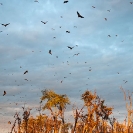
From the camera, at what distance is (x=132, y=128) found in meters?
12.2

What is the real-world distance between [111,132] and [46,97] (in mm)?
48339

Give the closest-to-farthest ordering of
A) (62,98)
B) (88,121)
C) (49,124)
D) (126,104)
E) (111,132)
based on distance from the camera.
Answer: (88,121) → (126,104) → (49,124) → (111,132) → (62,98)

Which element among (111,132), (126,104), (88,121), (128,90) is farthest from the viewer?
(111,132)

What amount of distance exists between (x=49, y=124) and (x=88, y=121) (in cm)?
560

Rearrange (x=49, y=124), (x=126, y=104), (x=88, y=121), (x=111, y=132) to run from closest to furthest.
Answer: (x=88, y=121), (x=126, y=104), (x=49, y=124), (x=111, y=132)

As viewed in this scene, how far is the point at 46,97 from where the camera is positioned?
206 ft

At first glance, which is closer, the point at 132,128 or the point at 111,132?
the point at 132,128

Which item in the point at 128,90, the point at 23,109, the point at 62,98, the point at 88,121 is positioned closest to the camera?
the point at 88,121

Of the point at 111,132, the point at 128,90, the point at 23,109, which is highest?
the point at 128,90

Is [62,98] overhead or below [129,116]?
overhead

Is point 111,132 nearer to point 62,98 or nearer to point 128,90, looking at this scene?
point 128,90

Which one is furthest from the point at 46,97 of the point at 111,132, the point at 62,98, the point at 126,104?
the point at 126,104

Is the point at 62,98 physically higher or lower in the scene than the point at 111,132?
higher

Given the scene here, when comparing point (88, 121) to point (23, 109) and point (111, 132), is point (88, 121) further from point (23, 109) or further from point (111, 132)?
point (111, 132)
